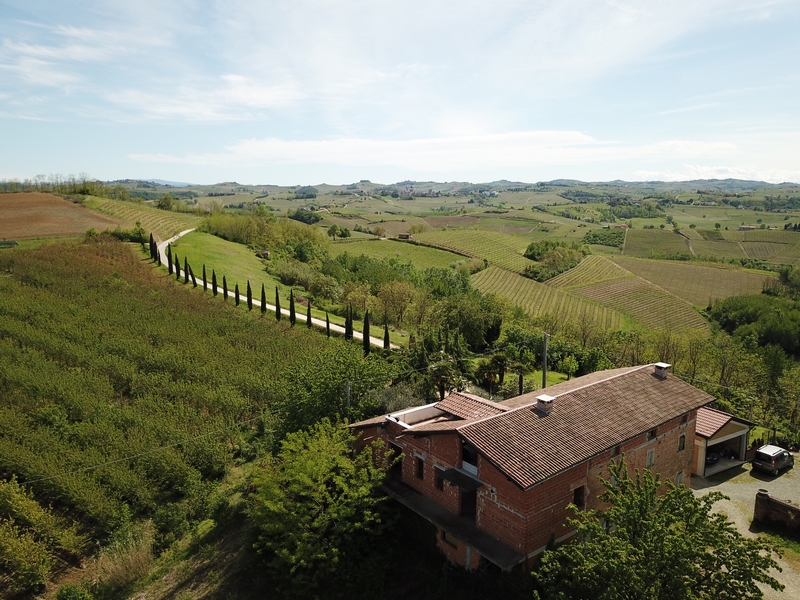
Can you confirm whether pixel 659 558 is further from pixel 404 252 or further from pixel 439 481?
pixel 404 252

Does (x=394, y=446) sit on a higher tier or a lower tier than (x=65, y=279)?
lower

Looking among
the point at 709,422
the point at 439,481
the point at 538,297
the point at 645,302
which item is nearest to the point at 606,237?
the point at 645,302

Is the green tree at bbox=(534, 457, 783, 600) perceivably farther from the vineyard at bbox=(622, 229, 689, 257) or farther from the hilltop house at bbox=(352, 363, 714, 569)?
the vineyard at bbox=(622, 229, 689, 257)

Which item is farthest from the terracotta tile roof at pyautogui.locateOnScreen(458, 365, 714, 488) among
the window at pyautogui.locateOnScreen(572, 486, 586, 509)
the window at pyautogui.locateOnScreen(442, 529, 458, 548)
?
the window at pyautogui.locateOnScreen(442, 529, 458, 548)

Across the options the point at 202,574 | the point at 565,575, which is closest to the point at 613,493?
the point at 565,575

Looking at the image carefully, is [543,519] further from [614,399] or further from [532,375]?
[532,375]

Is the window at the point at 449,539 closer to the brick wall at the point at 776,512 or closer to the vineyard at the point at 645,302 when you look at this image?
the brick wall at the point at 776,512

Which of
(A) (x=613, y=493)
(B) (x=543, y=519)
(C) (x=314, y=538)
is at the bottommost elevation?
(C) (x=314, y=538)
